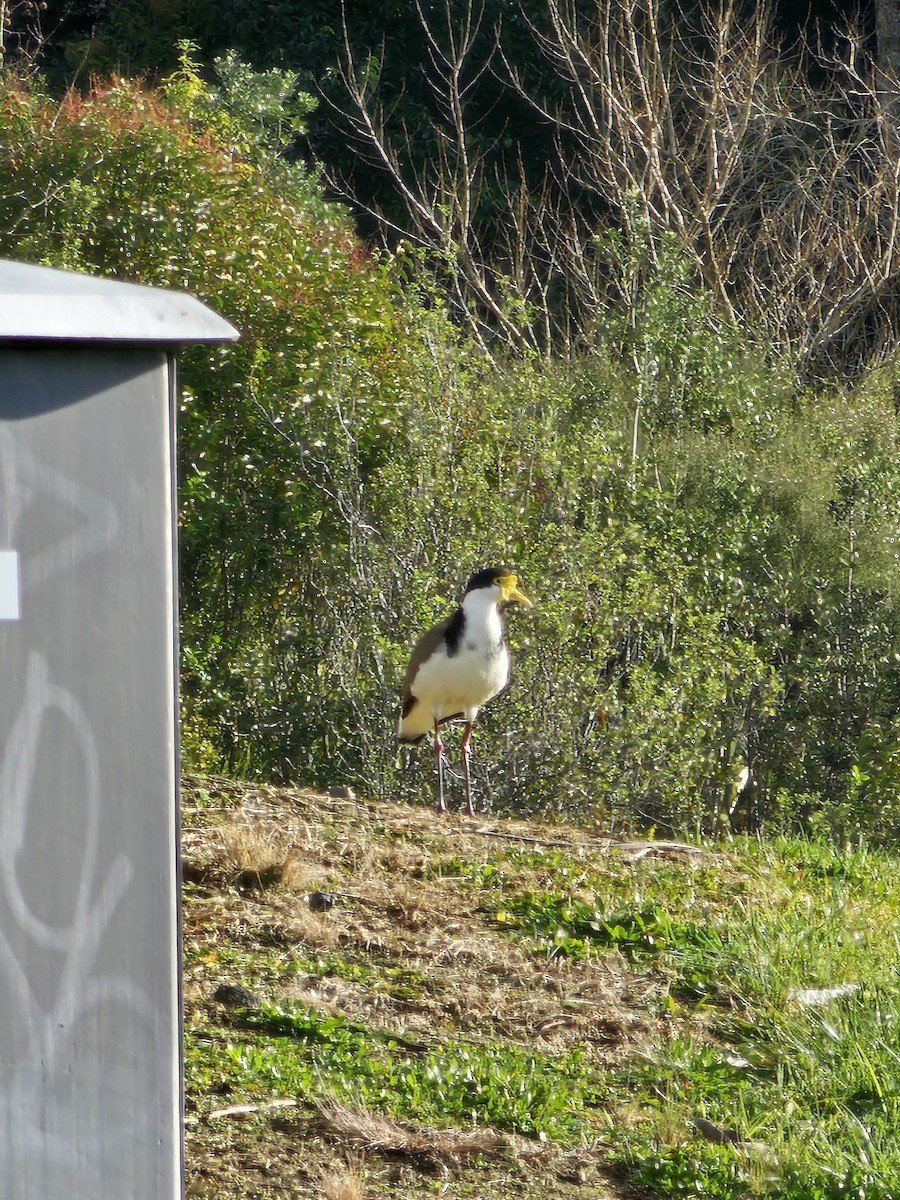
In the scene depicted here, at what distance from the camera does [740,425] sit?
11.5 meters

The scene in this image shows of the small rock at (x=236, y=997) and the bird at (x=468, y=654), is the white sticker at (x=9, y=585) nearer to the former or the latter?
the small rock at (x=236, y=997)

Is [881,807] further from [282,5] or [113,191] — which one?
[282,5]

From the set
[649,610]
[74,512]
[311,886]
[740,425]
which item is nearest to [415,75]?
[740,425]

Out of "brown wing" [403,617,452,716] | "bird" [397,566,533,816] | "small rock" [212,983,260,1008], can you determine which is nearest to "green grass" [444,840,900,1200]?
"small rock" [212,983,260,1008]

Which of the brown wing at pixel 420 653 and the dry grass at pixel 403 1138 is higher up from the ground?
the brown wing at pixel 420 653

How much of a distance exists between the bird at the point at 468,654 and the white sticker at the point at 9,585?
5702mm

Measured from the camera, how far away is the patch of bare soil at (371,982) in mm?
3488

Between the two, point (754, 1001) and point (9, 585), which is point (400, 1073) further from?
point (9, 585)

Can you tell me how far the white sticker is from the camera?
6.58 feet

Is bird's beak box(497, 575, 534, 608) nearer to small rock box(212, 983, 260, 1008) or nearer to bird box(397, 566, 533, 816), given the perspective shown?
bird box(397, 566, 533, 816)

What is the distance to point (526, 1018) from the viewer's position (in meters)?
4.41

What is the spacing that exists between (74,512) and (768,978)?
10.4 feet

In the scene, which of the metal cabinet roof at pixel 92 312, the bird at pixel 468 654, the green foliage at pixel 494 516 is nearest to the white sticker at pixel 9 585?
the metal cabinet roof at pixel 92 312

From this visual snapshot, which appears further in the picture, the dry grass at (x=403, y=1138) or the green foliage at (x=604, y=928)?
the green foliage at (x=604, y=928)
